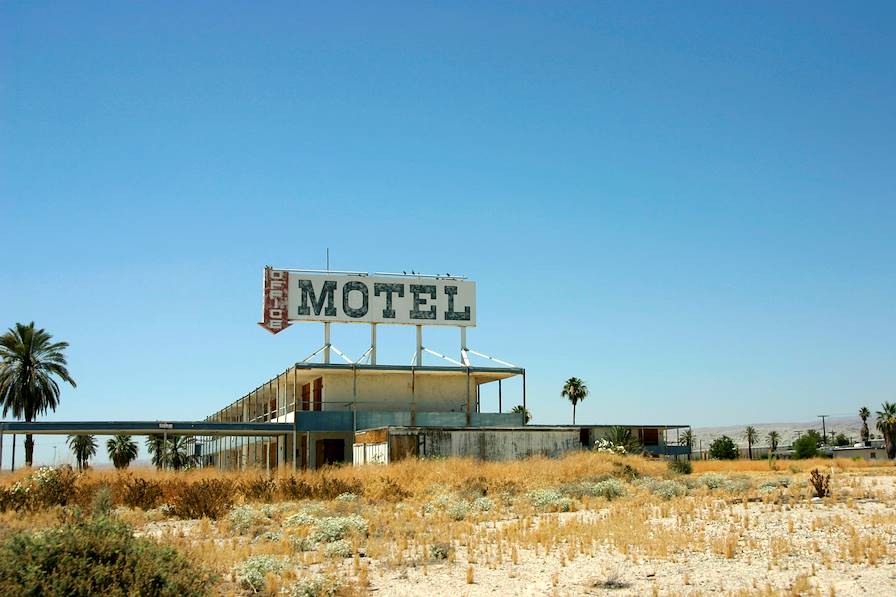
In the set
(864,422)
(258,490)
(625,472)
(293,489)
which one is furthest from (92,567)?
(864,422)

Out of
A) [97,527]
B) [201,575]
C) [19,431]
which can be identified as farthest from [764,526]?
[19,431]

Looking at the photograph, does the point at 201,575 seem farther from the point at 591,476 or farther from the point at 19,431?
the point at 19,431

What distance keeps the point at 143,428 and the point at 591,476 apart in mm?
26160

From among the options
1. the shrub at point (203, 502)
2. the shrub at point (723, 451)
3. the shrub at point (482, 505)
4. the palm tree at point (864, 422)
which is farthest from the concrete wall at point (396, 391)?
the palm tree at point (864, 422)

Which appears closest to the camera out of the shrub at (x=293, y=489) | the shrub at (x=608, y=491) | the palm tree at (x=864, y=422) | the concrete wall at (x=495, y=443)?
the shrub at (x=608, y=491)

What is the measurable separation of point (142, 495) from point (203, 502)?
3.74m

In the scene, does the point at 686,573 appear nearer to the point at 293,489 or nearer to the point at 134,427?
the point at 293,489

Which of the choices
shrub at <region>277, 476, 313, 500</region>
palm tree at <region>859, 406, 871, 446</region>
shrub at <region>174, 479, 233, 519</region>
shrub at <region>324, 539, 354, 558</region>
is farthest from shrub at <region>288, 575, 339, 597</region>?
palm tree at <region>859, 406, 871, 446</region>

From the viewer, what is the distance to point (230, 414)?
78562 mm

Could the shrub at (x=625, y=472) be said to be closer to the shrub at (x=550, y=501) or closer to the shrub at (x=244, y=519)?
the shrub at (x=550, y=501)

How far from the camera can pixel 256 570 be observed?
1323 centimetres

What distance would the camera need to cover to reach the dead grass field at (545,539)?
509 inches

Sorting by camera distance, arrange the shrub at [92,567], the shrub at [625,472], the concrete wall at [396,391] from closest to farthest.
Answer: the shrub at [92,567] < the shrub at [625,472] < the concrete wall at [396,391]

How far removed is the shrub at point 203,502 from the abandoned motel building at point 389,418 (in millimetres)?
17119
